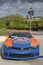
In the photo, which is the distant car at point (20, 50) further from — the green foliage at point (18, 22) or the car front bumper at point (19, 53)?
the green foliage at point (18, 22)

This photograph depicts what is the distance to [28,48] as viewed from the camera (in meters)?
7.88

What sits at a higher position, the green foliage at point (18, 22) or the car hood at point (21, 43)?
the green foliage at point (18, 22)

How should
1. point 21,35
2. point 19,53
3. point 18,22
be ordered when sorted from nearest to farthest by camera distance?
point 19,53 < point 21,35 < point 18,22

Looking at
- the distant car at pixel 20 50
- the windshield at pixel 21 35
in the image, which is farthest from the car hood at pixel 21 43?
the windshield at pixel 21 35

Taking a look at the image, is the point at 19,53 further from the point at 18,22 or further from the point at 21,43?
the point at 18,22

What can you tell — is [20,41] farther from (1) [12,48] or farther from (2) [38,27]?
(2) [38,27]

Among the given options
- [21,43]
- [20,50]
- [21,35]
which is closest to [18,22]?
[21,35]

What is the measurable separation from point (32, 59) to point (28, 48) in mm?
549

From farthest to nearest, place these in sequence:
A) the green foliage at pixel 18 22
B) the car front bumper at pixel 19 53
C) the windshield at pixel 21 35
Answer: the green foliage at pixel 18 22 < the windshield at pixel 21 35 < the car front bumper at pixel 19 53

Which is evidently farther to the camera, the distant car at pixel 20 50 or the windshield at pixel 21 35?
the windshield at pixel 21 35

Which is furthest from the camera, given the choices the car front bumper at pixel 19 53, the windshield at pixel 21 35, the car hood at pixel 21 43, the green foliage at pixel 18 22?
the green foliage at pixel 18 22

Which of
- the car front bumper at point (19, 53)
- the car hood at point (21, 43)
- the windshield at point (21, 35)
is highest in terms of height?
the windshield at point (21, 35)

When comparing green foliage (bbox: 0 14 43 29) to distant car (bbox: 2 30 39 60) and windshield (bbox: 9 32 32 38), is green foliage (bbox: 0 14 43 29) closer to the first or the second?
windshield (bbox: 9 32 32 38)

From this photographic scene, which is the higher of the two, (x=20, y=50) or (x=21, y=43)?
(x=21, y=43)
